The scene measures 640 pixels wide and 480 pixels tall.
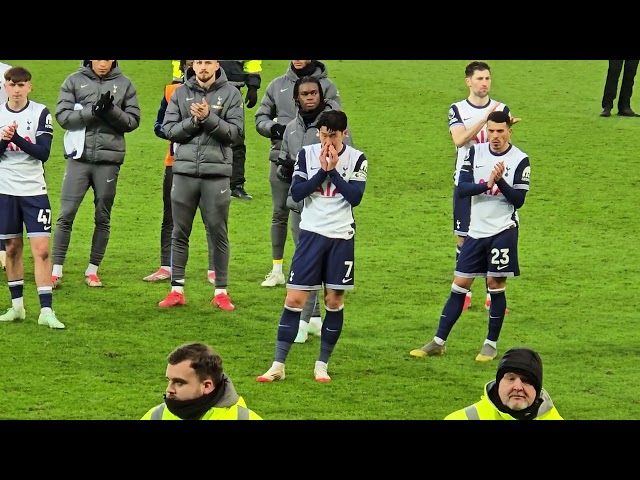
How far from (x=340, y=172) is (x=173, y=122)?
7.51 feet

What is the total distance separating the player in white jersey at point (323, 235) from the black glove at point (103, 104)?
2.63m

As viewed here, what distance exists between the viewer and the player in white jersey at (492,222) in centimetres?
896

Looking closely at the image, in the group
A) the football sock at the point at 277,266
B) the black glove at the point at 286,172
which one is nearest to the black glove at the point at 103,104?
the black glove at the point at 286,172

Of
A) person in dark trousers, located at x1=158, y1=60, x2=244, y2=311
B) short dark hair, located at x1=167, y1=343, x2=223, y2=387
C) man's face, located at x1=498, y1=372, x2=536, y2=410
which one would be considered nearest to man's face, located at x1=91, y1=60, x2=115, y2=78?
person in dark trousers, located at x1=158, y1=60, x2=244, y2=311

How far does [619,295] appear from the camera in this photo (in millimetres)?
11430

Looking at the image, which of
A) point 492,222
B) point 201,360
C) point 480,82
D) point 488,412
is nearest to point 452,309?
point 492,222

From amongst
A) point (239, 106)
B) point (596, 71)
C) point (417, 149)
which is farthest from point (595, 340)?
point (596, 71)

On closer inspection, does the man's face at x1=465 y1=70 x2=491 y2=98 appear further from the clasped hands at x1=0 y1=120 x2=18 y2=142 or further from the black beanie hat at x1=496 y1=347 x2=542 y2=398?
the black beanie hat at x1=496 y1=347 x2=542 y2=398

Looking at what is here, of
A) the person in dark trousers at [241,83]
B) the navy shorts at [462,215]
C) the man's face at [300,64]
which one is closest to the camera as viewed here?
the man's face at [300,64]

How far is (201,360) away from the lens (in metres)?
5.14

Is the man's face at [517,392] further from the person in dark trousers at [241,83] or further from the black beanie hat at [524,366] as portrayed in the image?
the person in dark trousers at [241,83]

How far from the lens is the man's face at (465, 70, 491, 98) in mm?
10062

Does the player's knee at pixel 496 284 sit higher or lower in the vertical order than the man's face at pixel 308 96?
lower

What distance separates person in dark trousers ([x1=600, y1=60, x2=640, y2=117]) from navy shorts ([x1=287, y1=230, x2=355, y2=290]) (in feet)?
35.3
